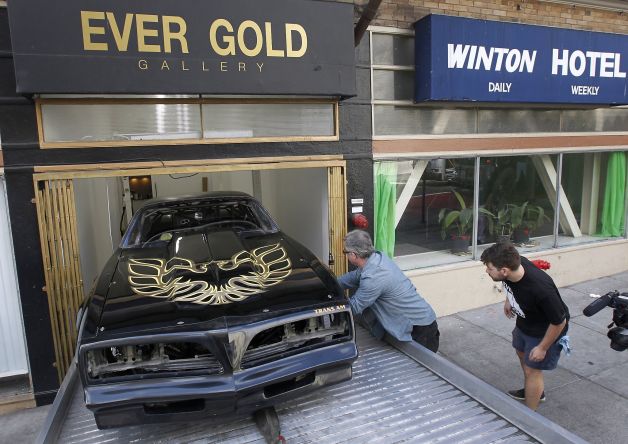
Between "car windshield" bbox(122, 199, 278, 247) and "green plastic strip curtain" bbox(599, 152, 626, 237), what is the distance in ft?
22.3

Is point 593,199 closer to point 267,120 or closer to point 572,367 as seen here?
point 572,367

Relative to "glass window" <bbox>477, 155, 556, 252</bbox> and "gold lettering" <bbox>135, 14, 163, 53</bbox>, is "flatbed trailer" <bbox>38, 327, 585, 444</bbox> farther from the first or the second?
"glass window" <bbox>477, 155, 556, 252</bbox>

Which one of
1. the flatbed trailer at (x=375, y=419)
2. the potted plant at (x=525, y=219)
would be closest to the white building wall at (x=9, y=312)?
the flatbed trailer at (x=375, y=419)

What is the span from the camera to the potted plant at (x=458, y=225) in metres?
6.97

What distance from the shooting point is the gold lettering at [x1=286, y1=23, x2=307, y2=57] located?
4.75 metres

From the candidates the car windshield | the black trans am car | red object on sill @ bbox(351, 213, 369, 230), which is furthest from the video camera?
red object on sill @ bbox(351, 213, 369, 230)

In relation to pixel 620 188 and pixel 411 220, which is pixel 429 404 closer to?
pixel 411 220

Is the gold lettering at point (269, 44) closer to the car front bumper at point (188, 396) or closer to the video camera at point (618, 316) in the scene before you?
the car front bumper at point (188, 396)

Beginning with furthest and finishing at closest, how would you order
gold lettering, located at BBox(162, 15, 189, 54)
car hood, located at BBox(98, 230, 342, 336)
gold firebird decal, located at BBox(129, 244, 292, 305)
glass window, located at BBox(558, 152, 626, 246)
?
glass window, located at BBox(558, 152, 626, 246), gold lettering, located at BBox(162, 15, 189, 54), gold firebird decal, located at BBox(129, 244, 292, 305), car hood, located at BBox(98, 230, 342, 336)

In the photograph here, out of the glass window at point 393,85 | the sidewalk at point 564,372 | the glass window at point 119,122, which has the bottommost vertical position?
the sidewalk at point 564,372

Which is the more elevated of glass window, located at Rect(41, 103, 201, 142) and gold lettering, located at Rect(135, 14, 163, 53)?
gold lettering, located at Rect(135, 14, 163, 53)

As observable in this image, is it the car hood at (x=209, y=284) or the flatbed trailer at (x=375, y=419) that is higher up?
the car hood at (x=209, y=284)

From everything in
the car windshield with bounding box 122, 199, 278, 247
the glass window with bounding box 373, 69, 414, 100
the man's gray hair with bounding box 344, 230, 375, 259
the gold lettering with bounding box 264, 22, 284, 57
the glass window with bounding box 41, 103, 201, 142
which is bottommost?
the man's gray hair with bounding box 344, 230, 375, 259

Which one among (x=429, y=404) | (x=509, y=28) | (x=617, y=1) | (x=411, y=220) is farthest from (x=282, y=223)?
(x=617, y=1)
